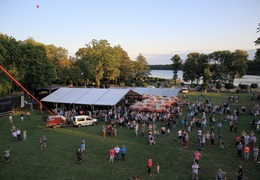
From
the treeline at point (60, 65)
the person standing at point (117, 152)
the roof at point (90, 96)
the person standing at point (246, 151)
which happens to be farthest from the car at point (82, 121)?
the person standing at point (246, 151)

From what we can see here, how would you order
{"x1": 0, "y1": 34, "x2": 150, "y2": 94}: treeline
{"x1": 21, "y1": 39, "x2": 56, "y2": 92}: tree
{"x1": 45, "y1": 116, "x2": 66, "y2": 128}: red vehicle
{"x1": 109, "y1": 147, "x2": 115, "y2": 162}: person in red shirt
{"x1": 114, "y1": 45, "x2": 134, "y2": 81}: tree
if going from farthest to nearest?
{"x1": 114, "y1": 45, "x2": 134, "y2": 81}: tree, {"x1": 21, "y1": 39, "x2": 56, "y2": 92}: tree, {"x1": 0, "y1": 34, "x2": 150, "y2": 94}: treeline, {"x1": 45, "y1": 116, "x2": 66, "y2": 128}: red vehicle, {"x1": 109, "y1": 147, "x2": 115, "y2": 162}: person in red shirt

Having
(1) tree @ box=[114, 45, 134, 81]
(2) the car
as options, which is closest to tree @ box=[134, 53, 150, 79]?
(1) tree @ box=[114, 45, 134, 81]

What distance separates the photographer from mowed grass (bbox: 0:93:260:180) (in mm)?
12820

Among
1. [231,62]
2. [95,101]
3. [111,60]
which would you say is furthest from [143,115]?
[231,62]

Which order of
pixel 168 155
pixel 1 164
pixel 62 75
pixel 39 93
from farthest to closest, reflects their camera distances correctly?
pixel 62 75 → pixel 39 93 → pixel 168 155 → pixel 1 164

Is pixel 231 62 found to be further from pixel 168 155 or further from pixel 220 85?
pixel 168 155

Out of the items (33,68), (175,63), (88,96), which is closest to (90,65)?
(33,68)

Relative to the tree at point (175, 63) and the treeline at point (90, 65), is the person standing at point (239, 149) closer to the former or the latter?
the treeline at point (90, 65)

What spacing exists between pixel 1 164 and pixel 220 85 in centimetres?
5106

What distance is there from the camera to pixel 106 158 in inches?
595

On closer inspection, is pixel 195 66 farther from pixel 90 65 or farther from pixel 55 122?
pixel 55 122

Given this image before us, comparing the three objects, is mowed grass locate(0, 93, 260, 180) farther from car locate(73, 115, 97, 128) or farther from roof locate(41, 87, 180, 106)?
roof locate(41, 87, 180, 106)

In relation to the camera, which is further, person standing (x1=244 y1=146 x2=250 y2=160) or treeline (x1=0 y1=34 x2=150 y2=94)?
treeline (x1=0 y1=34 x2=150 y2=94)

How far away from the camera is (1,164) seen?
1409 cm
